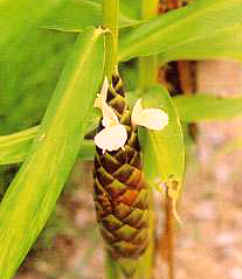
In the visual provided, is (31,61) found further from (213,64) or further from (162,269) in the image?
(213,64)

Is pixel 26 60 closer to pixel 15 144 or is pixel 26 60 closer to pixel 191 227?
pixel 15 144

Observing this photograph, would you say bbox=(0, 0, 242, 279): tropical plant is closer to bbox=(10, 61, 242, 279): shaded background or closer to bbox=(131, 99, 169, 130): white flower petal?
bbox=(131, 99, 169, 130): white flower petal

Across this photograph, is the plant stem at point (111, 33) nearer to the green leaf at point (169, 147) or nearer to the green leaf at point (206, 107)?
the green leaf at point (169, 147)

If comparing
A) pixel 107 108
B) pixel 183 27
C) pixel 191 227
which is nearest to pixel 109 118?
pixel 107 108

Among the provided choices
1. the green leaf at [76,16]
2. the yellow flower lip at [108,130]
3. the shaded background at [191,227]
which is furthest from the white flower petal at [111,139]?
the shaded background at [191,227]

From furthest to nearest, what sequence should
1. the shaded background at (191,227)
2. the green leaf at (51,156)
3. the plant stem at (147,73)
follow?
1. the shaded background at (191,227)
2. the plant stem at (147,73)
3. the green leaf at (51,156)

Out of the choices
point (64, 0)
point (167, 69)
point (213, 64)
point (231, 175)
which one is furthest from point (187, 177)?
point (64, 0)

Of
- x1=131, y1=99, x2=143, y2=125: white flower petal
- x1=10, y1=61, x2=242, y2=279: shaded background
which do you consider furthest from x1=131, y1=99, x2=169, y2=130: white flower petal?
x1=10, y1=61, x2=242, y2=279: shaded background
